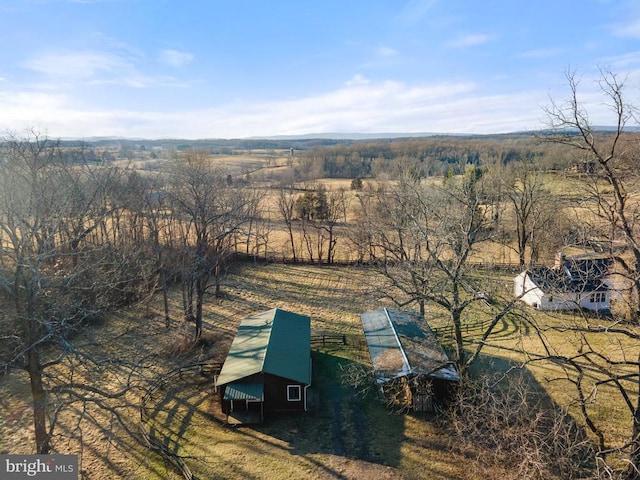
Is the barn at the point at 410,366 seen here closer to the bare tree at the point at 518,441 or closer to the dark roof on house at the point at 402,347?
the dark roof on house at the point at 402,347

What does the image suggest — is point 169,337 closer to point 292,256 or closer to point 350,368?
point 350,368

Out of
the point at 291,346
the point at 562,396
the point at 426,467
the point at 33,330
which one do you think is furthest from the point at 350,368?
the point at 33,330

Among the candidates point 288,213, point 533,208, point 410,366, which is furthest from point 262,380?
point 533,208

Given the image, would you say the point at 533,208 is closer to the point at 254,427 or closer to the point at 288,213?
the point at 288,213

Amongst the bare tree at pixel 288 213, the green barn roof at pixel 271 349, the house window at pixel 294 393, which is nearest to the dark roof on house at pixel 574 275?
the house window at pixel 294 393

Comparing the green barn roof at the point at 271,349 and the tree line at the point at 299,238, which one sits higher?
the tree line at the point at 299,238

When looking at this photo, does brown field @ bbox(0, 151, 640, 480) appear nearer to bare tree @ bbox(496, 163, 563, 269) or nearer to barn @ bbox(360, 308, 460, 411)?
barn @ bbox(360, 308, 460, 411)

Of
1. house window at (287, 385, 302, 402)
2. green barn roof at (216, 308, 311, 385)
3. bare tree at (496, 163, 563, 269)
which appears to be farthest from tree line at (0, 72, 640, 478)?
house window at (287, 385, 302, 402)
